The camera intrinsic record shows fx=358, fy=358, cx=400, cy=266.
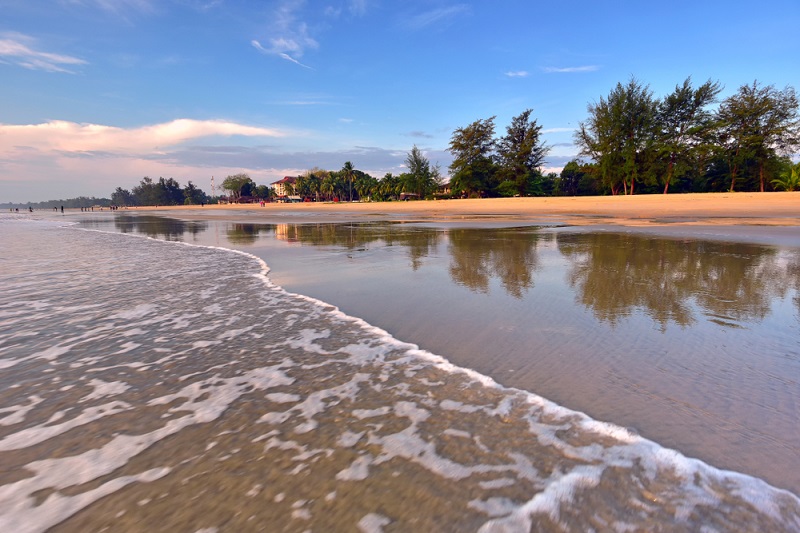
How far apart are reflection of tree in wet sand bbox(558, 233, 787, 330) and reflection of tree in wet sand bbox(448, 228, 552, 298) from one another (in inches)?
33.2

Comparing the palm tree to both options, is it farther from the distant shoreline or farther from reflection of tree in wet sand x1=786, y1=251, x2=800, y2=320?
reflection of tree in wet sand x1=786, y1=251, x2=800, y2=320

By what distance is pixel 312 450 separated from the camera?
2.14m

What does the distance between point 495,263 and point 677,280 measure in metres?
3.16

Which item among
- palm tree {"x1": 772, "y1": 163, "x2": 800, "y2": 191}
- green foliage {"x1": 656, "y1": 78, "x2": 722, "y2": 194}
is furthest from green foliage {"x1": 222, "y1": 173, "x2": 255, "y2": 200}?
palm tree {"x1": 772, "y1": 163, "x2": 800, "y2": 191}

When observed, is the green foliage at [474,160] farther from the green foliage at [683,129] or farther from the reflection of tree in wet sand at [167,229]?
the reflection of tree in wet sand at [167,229]

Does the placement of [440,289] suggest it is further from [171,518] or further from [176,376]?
[171,518]

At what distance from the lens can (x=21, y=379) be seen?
3.05 metres

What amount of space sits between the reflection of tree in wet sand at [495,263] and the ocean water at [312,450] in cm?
296

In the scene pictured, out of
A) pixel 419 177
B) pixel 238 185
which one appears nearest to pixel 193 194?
pixel 238 185

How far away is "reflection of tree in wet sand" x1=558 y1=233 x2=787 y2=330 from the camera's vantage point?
14.4 ft

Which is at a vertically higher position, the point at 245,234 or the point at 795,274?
the point at 245,234

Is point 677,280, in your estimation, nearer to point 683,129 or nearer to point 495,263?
point 495,263

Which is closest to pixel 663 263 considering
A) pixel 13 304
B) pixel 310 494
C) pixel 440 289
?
pixel 440 289

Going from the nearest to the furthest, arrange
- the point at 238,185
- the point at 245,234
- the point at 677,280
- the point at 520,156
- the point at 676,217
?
the point at 677,280 → the point at 245,234 → the point at 676,217 → the point at 520,156 → the point at 238,185
